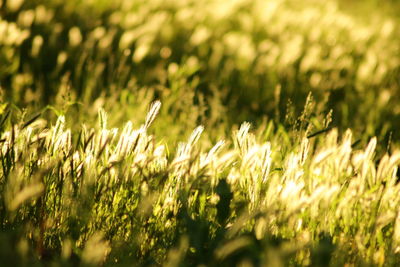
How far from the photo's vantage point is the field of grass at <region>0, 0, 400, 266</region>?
1.53 m

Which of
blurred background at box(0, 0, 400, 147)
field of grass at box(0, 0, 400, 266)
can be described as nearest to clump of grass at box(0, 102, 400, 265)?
field of grass at box(0, 0, 400, 266)

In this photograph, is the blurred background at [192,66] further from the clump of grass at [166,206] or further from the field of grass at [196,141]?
the clump of grass at [166,206]

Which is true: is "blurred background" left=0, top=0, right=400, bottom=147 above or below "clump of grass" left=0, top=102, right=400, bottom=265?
above

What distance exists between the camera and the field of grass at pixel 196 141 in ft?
5.03

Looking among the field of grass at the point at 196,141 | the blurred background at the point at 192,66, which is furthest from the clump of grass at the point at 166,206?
the blurred background at the point at 192,66

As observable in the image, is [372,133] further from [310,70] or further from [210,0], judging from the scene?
[210,0]

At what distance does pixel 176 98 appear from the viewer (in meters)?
3.40

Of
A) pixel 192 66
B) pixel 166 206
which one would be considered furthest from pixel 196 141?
pixel 192 66

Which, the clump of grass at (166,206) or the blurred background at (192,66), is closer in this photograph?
the clump of grass at (166,206)

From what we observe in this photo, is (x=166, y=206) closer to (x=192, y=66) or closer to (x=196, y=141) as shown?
(x=196, y=141)

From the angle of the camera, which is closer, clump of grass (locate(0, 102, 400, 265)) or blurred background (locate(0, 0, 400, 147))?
clump of grass (locate(0, 102, 400, 265))

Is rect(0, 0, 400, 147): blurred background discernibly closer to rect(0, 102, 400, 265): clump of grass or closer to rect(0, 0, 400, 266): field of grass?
rect(0, 0, 400, 266): field of grass

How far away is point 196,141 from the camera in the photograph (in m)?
1.62

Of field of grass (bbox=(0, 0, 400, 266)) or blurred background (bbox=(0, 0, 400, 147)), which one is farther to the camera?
blurred background (bbox=(0, 0, 400, 147))
